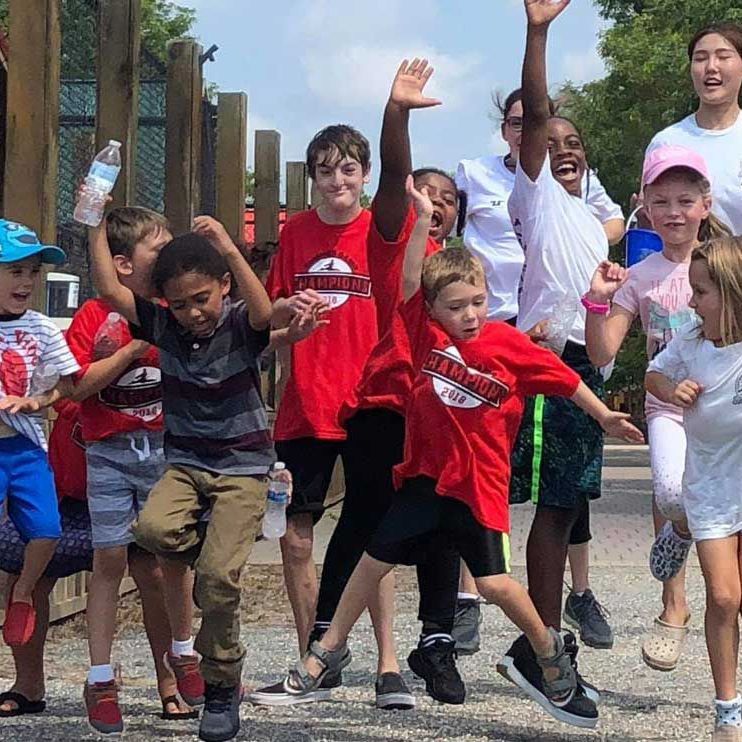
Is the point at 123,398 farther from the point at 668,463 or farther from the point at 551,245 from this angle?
the point at 668,463

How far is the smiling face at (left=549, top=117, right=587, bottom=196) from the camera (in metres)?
5.78

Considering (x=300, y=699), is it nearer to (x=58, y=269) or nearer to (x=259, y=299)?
(x=259, y=299)

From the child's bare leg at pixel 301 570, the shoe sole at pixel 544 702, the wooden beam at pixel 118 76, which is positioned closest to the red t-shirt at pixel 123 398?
the child's bare leg at pixel 301 570

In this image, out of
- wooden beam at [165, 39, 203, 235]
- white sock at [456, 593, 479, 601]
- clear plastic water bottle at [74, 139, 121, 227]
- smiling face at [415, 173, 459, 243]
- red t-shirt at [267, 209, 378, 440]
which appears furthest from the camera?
wooden beam at [165, 39, 203, 235]

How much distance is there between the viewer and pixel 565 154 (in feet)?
19.0

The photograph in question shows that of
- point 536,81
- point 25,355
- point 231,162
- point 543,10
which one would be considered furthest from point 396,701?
point 231,162

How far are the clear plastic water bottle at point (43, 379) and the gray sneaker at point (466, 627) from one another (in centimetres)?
196

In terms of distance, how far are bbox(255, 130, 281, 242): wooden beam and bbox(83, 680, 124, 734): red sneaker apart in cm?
576

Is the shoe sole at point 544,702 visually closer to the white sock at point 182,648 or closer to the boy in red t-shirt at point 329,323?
the boy in red t-shirt at point 329,323

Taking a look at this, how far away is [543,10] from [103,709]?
2.66m

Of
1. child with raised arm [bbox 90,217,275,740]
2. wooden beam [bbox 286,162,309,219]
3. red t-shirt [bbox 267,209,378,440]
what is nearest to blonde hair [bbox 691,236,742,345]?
red t-shirt [bbox 267,209,378,440]

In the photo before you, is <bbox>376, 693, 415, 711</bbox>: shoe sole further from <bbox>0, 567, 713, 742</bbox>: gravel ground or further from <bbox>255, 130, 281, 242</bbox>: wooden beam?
<bbox>255, 130, 281, 242</bbox>: wooden beam

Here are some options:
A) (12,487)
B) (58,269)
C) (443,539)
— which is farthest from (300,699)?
(58,269)

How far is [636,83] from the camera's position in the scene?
28.2 meters
